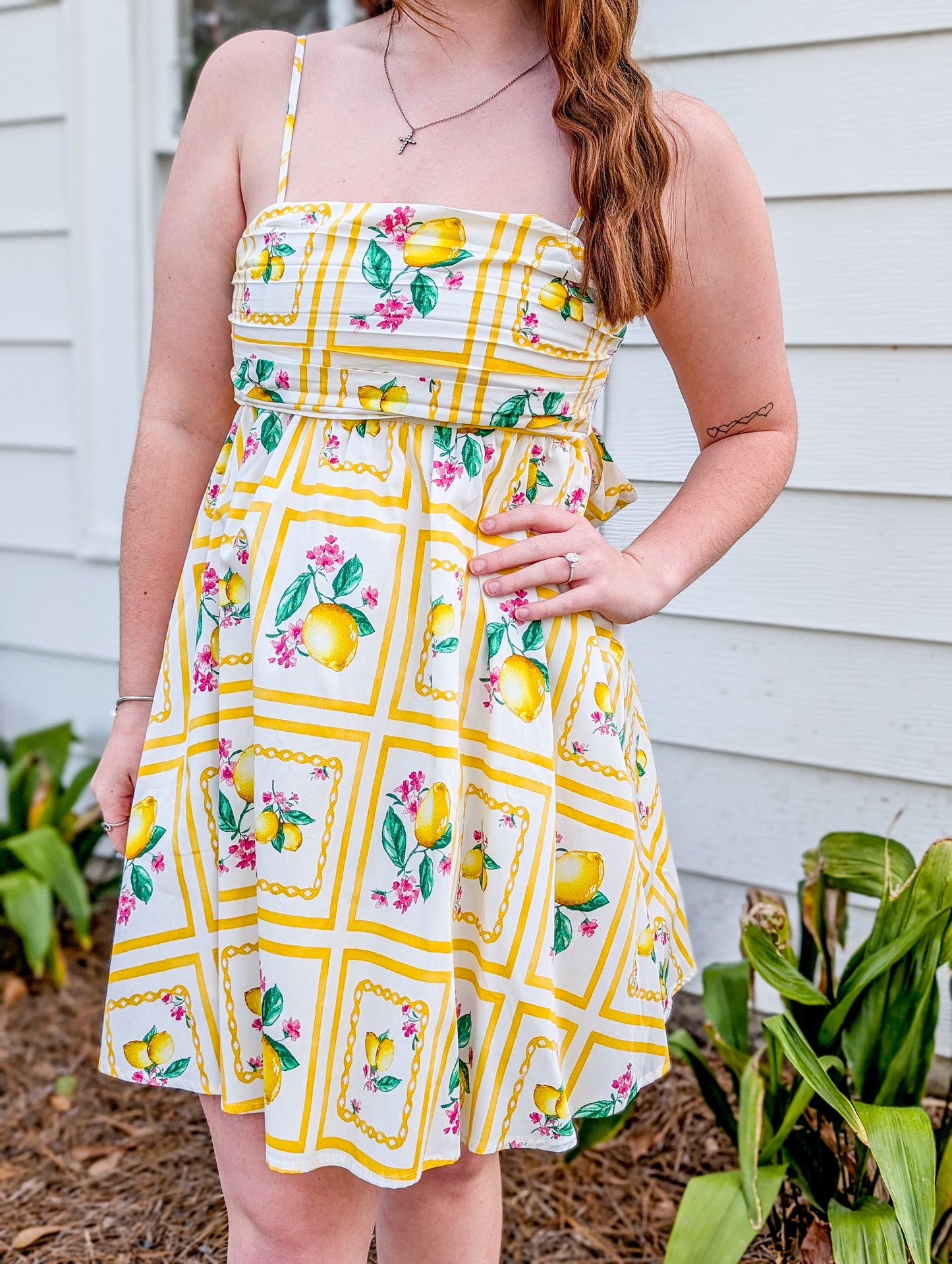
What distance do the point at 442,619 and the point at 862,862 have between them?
39.5 inches

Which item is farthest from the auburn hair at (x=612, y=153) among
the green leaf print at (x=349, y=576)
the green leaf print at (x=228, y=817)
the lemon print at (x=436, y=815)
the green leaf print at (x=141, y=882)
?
the green leaf print at (x=141, y=882)

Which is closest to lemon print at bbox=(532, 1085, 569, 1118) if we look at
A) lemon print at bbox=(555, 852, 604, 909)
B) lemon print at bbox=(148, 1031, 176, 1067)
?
lemon print at bbox=(555, 852, 604, 909)

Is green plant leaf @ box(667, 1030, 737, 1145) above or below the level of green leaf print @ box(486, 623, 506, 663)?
below

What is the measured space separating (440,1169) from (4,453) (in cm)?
240

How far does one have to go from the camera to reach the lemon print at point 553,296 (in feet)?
3.49

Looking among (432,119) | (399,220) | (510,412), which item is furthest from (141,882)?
(432,119)

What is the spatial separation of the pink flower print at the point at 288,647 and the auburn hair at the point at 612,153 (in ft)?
1.45

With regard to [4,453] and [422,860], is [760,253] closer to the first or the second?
[422,860]

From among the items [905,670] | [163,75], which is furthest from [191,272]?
[163,75]

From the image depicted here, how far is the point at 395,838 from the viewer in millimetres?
1038

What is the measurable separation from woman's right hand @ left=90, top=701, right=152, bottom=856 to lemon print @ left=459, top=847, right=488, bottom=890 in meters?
0.39

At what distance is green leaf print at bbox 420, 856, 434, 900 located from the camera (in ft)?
3.36

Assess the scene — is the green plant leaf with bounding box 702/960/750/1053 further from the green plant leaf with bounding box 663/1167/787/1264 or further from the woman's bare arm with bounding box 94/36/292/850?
the woman's bare arm with bounding box 94/36/292/850

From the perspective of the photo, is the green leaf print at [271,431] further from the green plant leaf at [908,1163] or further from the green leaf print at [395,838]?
the green plant leaf at [908,1163]
